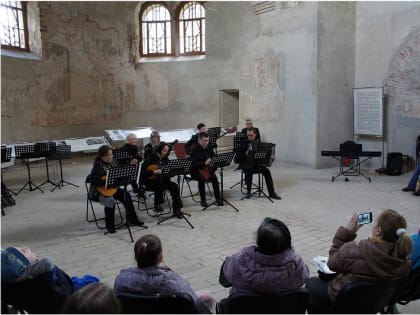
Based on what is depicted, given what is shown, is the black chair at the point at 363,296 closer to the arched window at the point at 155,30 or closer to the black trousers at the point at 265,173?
the black trousers at the point at 265,173

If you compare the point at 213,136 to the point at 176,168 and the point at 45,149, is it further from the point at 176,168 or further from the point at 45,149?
the point at 176,168

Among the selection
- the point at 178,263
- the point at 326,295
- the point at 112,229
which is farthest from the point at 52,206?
the point at 326,295

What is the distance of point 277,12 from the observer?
12539 millimetres

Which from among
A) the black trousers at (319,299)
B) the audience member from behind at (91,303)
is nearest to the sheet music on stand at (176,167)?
the black trousers at (319,299)

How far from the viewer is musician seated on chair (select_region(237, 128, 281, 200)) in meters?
8.21

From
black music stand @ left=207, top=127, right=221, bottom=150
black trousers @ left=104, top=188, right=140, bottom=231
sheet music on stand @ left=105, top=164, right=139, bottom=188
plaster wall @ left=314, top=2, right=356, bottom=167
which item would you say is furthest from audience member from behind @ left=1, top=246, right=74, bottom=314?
plaster wall @ left=314, top=2, right=356, bottom=167

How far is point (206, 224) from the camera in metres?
6.86

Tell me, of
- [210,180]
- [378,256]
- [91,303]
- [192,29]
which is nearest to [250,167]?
[210,180]

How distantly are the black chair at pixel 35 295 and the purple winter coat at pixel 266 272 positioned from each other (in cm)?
118

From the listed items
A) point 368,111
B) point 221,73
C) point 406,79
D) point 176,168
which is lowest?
point 176,168

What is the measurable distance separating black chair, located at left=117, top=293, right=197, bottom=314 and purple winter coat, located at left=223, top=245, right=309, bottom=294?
371 millimetres

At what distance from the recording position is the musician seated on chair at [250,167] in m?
8.21

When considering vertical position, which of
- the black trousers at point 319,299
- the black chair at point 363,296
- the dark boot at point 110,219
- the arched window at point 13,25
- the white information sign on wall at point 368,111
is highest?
the arched window at point 13,25

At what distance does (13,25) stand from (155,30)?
5207 mm
